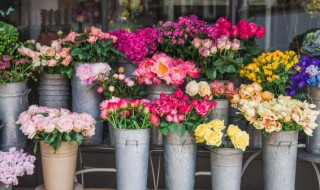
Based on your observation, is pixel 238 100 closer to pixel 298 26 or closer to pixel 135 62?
pixel 135 62

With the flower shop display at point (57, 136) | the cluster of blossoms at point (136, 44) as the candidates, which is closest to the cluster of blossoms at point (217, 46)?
the cluster of blossoms at point (136, 44)

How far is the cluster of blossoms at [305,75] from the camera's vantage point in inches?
89.7

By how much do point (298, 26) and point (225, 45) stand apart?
1644 mm

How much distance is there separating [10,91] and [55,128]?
0.42m

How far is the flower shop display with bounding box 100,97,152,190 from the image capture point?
206 centimetres

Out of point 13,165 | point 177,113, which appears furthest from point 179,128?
point 13,165

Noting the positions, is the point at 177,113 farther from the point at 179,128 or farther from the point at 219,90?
the point at 219,90

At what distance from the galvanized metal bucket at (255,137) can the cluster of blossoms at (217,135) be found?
0.42 metres

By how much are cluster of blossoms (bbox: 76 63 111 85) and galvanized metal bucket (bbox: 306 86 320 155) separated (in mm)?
986

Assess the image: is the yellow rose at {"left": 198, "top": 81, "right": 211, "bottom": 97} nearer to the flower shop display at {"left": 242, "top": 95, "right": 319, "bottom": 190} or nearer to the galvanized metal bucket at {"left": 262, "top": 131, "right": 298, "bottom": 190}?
the flower shop display at {"left": 242, "top": 95, "right": 319, "bottom": 190}

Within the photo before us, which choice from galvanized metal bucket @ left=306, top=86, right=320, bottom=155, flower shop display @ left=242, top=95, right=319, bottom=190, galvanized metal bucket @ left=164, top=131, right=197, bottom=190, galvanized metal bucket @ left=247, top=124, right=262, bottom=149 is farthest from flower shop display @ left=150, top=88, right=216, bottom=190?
galvanized metal bucket @ left=306, top=86, right=320, bottom=155

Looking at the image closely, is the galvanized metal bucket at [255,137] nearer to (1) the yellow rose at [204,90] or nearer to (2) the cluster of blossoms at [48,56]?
(1) the yellow rose at [204,90]

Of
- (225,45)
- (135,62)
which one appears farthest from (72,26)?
(225,45)

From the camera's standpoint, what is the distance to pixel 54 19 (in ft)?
16.1
